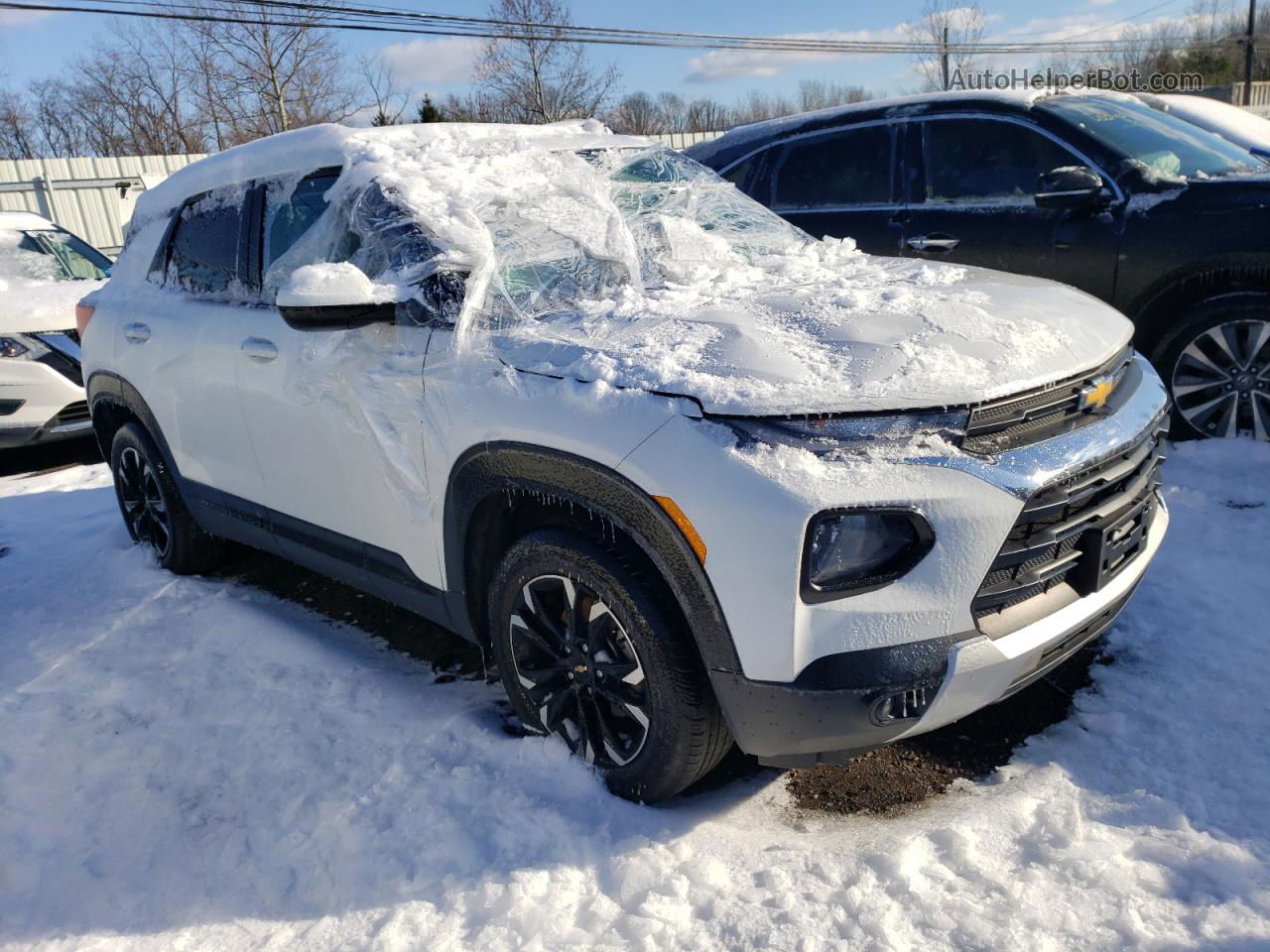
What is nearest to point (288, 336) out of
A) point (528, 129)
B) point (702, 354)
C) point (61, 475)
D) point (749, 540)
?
point (528, 129)

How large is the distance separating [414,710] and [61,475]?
4.93 m

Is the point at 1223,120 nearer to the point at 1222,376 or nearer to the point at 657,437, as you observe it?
the point at 1222,376

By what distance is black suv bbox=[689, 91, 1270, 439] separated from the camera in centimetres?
432

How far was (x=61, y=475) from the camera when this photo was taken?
6.70 meters

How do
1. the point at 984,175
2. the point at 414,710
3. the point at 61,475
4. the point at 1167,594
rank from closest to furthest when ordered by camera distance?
1. the point at 414,710
2. the point at 1167,594
3. the point at 984,175
4. the point at 61,475

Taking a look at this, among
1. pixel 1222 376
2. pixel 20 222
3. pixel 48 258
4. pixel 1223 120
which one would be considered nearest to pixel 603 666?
pixel 1222 376

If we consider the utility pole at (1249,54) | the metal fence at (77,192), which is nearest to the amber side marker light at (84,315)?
the metal fence at (77,192)

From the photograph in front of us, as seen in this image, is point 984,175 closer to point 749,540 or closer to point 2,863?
point 749,540

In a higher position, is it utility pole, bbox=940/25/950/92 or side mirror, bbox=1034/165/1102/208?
utility pole, bbox=940/25/950/92

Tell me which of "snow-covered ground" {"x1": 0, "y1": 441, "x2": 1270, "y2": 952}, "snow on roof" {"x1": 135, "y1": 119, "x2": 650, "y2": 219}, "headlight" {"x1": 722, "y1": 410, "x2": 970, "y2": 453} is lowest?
"snow-covered ground" {"x1": 0, "y1": 441, "x2": 1270, "y2": 952}

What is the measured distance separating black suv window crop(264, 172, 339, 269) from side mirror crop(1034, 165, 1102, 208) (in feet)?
11.1

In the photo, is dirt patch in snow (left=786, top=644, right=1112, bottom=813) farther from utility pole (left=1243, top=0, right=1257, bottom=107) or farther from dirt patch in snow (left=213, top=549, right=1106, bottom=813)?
utility pole (left=1243, top=0, right=1257, bottom=107)

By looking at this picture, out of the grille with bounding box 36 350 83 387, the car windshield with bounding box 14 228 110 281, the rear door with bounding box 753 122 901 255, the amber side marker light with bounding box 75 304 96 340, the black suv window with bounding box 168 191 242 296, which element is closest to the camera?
the black suv window with bounding box 168 191 242 296

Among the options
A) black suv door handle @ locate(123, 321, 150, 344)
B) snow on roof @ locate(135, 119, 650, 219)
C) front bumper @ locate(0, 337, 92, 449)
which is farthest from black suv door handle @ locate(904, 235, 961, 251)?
front bumper @ locate(0, 337, 92, 449)
